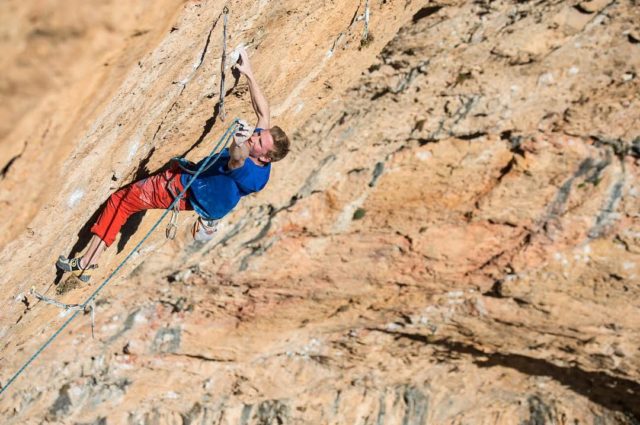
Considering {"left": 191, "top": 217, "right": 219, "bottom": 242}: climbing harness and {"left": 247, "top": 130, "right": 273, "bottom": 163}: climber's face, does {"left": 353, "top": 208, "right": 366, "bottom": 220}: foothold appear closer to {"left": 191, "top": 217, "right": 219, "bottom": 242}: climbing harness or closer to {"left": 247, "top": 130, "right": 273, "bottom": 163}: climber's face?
{"left": 247, "top": 130, "right": 273, "bottom": 163}: climber's face

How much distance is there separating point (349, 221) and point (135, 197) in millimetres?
1692

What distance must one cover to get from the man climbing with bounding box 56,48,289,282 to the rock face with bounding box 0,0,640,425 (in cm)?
35

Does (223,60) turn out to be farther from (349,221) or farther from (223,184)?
(349,221)

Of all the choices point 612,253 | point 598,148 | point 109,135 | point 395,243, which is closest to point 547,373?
point 612,253

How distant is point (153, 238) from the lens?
16.9ft

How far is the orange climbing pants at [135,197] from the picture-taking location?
4.51m

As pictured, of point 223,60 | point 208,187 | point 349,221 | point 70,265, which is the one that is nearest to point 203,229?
point 208,187

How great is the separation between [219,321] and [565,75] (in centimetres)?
362

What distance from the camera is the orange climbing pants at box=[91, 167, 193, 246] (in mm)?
4508

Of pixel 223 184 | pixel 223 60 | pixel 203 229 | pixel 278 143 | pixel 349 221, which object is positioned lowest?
pixel 349 221

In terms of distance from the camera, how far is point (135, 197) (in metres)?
4.54

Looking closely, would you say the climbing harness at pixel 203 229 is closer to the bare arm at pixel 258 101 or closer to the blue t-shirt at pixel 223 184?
the blue t-shirt at pixel 223 184

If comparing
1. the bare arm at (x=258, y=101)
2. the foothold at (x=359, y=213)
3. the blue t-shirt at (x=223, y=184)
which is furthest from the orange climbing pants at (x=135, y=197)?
the foothold at (x=359, y=213)

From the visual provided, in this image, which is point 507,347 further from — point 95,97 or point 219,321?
point 95,97
